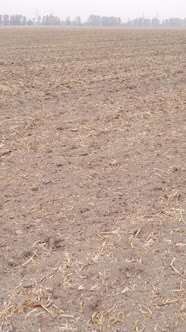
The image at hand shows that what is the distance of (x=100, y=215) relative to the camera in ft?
14.7

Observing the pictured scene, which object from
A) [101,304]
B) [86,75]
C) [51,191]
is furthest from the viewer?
[86,75]

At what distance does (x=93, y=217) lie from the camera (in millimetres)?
4434

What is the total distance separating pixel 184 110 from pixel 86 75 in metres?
5.91

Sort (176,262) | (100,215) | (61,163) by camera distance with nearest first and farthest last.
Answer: (176,262) → (100,215) → (61,163)

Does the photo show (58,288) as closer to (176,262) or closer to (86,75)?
(176,262)

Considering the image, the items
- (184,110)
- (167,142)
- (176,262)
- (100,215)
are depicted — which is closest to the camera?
(176,262)

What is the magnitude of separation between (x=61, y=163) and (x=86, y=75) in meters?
8.81

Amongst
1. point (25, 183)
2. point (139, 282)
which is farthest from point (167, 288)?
point (25, 183)

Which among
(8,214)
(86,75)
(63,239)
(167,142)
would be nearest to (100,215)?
(63,239)

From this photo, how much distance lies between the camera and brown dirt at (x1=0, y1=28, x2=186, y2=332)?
10.3 ft

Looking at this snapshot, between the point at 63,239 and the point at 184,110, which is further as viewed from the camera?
the point at 184,110

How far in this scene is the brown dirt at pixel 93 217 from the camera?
3133 mm

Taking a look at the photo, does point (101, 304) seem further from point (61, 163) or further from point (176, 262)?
point (61, 163)

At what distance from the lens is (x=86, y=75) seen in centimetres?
1414
